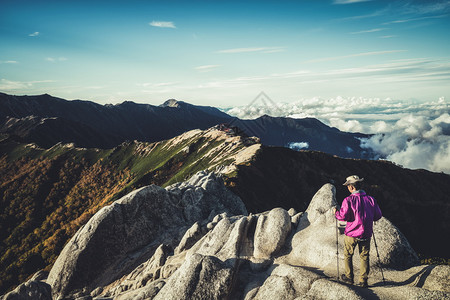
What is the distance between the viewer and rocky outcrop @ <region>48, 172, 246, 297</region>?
87.5 ft

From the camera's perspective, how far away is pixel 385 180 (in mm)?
170625

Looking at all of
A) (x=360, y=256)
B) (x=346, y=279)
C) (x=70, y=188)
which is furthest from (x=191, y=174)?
(x=70, y=188)

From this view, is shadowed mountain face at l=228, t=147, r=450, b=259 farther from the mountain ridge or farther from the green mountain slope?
the green mountain slope

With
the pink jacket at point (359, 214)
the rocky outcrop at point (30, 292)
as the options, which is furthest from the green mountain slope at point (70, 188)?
the pink jacket at point (359, 214)

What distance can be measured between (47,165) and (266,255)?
226 m

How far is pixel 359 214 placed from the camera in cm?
1305

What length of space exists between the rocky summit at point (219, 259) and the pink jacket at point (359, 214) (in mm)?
2847

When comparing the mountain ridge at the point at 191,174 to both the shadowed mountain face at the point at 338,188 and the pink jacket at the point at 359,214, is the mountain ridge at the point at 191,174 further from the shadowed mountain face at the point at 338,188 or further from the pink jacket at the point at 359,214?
the pink jacket at the point at 359,214

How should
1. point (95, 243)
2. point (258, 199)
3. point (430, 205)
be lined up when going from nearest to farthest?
point (95, 243)
point (258, 199)
point (430, 205)

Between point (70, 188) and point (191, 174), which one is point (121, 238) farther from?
point (70, 188)

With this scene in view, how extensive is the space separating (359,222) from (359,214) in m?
0.46

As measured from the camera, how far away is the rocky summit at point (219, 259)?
1340 cm

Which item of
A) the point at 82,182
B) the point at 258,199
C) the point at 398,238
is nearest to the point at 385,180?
the point at 258,199

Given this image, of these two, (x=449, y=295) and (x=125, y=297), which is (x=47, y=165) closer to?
(x=125, y=297)
